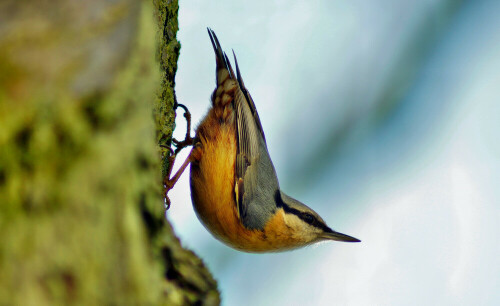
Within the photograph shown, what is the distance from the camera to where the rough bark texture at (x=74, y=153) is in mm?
781

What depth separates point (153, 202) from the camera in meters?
1.07

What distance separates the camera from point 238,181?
3.10m

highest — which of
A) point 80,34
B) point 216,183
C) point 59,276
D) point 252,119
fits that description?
point 252,119

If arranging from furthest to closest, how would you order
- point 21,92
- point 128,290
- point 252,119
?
point 252,119 < point 128,290 < point 21,92

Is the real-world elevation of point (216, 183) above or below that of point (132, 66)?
above

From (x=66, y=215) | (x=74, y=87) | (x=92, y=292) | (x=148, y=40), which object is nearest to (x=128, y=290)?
(x=92, y=292)

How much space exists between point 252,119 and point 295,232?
84cm

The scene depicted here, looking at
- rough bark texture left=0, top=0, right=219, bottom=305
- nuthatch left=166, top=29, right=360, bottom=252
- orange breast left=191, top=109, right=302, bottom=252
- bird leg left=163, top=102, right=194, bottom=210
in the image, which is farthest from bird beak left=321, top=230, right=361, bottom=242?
rough bark texture left=0, top=0, right=219, bottom=305

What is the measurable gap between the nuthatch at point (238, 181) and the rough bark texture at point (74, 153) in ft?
6.70

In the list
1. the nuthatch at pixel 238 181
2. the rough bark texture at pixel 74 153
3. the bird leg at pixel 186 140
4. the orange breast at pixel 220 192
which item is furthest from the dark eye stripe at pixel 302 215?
the rough bark texture at pixel 74 153

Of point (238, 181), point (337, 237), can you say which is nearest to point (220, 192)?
point (238, 181)

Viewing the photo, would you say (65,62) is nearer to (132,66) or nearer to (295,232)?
(132,66)

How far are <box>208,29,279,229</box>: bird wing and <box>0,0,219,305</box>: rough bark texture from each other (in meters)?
2.10


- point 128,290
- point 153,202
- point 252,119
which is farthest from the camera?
point 252,119
